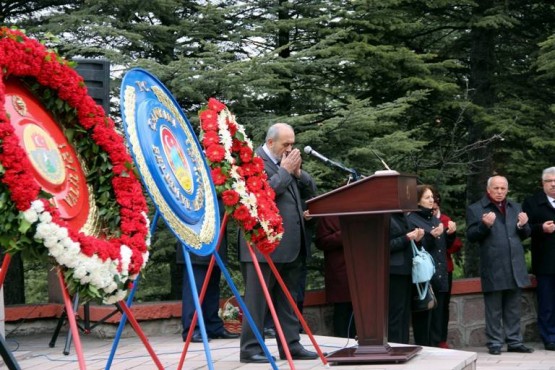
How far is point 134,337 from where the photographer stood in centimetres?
967

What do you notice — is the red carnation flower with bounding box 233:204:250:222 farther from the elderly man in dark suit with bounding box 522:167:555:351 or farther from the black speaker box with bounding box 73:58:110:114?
the elderly man in dark suit with bounding box 522:167:555:351

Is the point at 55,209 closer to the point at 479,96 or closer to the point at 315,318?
the point at 315,318

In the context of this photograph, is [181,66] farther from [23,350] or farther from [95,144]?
[95,144]

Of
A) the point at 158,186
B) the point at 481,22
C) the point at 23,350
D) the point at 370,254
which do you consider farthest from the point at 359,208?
the point at 481,22

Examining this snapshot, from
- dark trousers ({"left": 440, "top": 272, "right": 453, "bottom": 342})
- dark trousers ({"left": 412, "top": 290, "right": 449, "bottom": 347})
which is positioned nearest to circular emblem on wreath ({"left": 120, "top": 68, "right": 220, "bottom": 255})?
dark trousers ({"left": 412, "top": 290, "right": 449, "bottom": 347})

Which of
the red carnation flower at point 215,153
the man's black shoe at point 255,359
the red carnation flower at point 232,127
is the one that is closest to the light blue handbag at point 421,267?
the man's black shoe at point 255,359

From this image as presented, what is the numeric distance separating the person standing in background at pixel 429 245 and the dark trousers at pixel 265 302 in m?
2.49

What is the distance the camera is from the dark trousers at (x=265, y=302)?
735 cm

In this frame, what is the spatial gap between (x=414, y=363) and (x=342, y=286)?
2722 millimetres

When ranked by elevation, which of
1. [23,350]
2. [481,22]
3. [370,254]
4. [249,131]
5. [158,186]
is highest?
[481,22]

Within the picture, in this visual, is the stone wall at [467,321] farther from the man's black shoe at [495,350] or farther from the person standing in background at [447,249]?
the man's black shoe at [495,350]

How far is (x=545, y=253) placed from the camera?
434 inches

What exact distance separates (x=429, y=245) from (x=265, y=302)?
9.84ft

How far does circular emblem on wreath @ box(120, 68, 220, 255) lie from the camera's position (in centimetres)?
556
